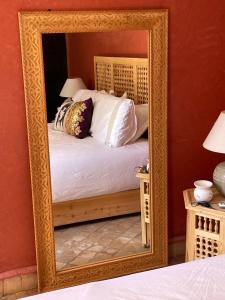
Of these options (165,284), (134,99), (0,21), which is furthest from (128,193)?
(0,21)

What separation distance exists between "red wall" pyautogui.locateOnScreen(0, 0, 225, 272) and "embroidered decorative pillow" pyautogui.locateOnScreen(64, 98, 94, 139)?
256 mm

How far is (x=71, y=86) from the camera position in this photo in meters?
2.50

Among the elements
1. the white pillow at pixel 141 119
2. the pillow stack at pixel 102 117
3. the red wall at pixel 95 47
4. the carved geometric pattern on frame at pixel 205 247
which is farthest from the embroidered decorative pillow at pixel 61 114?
the carved geometric pattern on frame at pixel 205 247

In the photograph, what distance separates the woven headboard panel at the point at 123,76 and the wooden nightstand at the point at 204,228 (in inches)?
26.7

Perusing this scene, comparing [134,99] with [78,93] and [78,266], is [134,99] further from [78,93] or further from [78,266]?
[78,266]

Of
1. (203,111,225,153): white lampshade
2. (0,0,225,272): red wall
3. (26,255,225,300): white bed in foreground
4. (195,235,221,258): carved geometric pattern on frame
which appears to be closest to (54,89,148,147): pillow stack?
(0,0,225,272): red wall

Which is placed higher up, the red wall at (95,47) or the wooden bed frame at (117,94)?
the red wall at (95,47)

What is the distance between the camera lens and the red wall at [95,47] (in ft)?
8.02

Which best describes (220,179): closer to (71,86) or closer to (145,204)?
(145,204)

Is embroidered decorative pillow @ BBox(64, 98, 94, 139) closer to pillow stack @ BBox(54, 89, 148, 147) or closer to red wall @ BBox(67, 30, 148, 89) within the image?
pillow stack @ BBox(54, 89, 148, 147)

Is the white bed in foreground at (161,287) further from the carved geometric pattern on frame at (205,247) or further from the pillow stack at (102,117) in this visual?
the pillow stack at (102,117)

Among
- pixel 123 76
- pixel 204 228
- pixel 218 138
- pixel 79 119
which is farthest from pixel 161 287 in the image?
pixel 123 76

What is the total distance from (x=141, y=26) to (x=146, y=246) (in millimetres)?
1346

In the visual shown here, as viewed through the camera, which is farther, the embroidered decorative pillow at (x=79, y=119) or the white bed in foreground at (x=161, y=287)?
the embroidered decorative pillow at (x=79, y=119)
